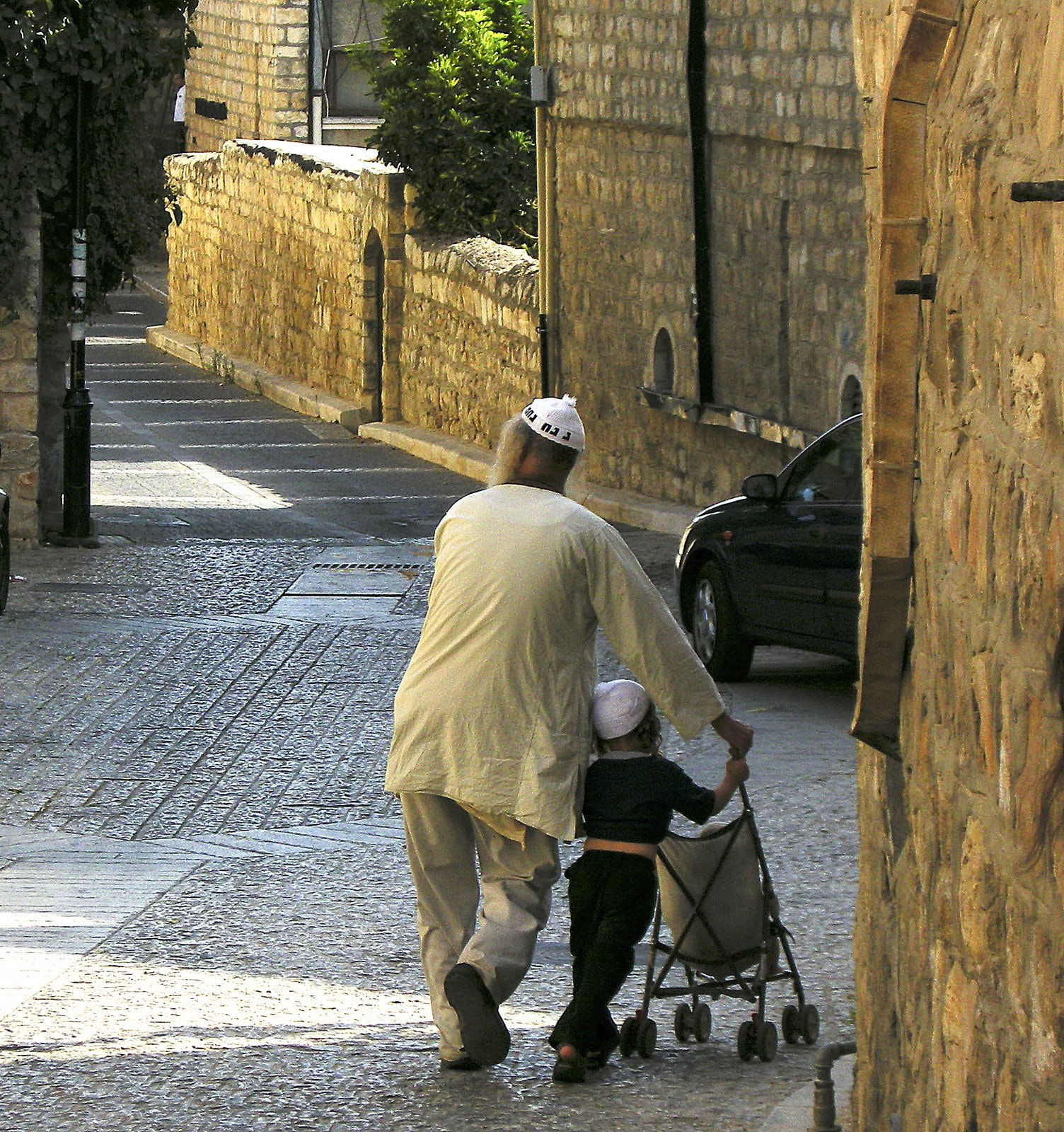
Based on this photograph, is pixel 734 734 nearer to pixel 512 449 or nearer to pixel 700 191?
pixel 512 449

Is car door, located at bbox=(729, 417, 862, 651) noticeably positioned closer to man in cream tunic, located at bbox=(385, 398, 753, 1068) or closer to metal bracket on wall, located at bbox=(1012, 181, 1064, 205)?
man in cream tunic, located at bbox=(385, 398, 753, 1068)

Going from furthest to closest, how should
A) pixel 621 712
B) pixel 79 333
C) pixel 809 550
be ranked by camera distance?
pixel 79 333 < pixel 809 550 < pixel 621 712

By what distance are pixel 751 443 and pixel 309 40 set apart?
22.5 meters

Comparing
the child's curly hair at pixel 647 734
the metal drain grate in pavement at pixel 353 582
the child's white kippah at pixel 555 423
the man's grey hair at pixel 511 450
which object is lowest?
the metal drain grate in pavement at pixel 353 582

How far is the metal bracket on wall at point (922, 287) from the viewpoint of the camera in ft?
11.9

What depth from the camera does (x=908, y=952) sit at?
3834mm

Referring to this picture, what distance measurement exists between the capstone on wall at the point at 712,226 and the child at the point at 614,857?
965cm

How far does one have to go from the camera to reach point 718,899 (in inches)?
209

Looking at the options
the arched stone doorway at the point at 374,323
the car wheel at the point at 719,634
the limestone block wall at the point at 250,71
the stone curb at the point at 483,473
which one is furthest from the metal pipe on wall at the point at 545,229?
the limestone block wall at the point at 250,71

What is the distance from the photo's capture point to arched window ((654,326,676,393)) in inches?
731

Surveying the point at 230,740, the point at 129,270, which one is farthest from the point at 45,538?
the point at 230,740

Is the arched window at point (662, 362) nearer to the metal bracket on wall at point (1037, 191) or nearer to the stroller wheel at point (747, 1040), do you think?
the stroller wheel at point (747, 1040)

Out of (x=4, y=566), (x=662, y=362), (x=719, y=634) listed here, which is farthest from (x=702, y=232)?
(x=4, y=566)

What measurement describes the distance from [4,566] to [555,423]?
8371 millimetres
